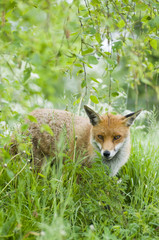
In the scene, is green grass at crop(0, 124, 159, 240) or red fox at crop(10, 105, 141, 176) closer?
green grass at crop(0, 124, 159, 240)

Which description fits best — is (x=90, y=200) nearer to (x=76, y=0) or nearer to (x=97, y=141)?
(x=97, y=141)

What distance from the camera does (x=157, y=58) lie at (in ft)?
43.3

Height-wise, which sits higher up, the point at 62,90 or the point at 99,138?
the point at 62,90

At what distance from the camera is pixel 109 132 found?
4074 mm

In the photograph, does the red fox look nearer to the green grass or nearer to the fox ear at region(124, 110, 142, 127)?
the fox ear at region(124, 110, 142, 127)

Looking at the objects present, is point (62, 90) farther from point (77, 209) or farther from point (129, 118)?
point (129, 118)

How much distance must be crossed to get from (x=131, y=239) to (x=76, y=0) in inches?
89.4

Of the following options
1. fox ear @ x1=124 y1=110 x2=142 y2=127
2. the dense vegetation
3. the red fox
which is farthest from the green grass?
fox ear @ x1=124 y1=110 x2=142 y2=127

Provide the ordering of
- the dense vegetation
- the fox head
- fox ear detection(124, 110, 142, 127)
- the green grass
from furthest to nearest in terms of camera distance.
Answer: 1. fox ear detection(124, 110, 142, 127)
2. the fox head
3. the green grass
4. the dense vegetation

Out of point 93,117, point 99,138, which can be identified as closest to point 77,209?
point 99,138

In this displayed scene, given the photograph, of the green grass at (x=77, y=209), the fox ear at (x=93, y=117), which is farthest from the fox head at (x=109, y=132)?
the green grass at (x=77, y=209)

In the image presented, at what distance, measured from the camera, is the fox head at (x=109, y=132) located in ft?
13.0

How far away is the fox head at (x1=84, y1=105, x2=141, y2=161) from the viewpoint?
3949mm

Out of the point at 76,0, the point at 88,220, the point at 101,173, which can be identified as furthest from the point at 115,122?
the point at 76,0
